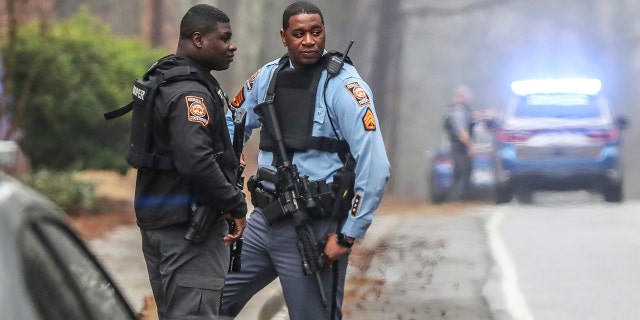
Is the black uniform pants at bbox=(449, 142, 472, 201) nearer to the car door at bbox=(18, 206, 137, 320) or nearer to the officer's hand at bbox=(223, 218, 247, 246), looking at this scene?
the officer's hand at bbox=(223, 218, 247, 246)

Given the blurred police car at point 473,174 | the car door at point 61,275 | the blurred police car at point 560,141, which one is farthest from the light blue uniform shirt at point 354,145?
the blurred police car at point 473,174

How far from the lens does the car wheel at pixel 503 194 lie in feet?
71.7

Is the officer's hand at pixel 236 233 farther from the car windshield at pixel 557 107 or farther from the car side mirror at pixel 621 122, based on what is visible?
the car side mirror at pixel 621 122

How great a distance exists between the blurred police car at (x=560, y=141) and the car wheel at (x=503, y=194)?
0.05 metres

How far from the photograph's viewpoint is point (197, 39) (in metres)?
5.43

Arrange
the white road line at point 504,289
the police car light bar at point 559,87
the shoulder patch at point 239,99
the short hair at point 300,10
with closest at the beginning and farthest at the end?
1. the short hair at point 300,10
2. the shoulder patch at point 239,99
3. the white road line at point 504,289
4. the police car light bar at point 559,87

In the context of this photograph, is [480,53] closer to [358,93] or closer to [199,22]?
[358,93]

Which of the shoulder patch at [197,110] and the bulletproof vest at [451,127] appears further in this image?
the bulletproof vest at [451,127]

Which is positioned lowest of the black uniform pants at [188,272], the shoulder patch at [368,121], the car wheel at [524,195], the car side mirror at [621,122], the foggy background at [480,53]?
the foggy background at [480,53]

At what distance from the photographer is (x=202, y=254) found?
5363 millimetres

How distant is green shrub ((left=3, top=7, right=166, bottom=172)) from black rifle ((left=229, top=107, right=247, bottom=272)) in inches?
361

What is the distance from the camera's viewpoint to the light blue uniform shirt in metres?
5.49

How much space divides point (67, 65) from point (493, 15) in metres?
53.7

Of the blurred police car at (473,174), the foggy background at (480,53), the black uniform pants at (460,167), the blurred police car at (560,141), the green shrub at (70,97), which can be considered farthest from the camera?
the foggy background at (480,53)
